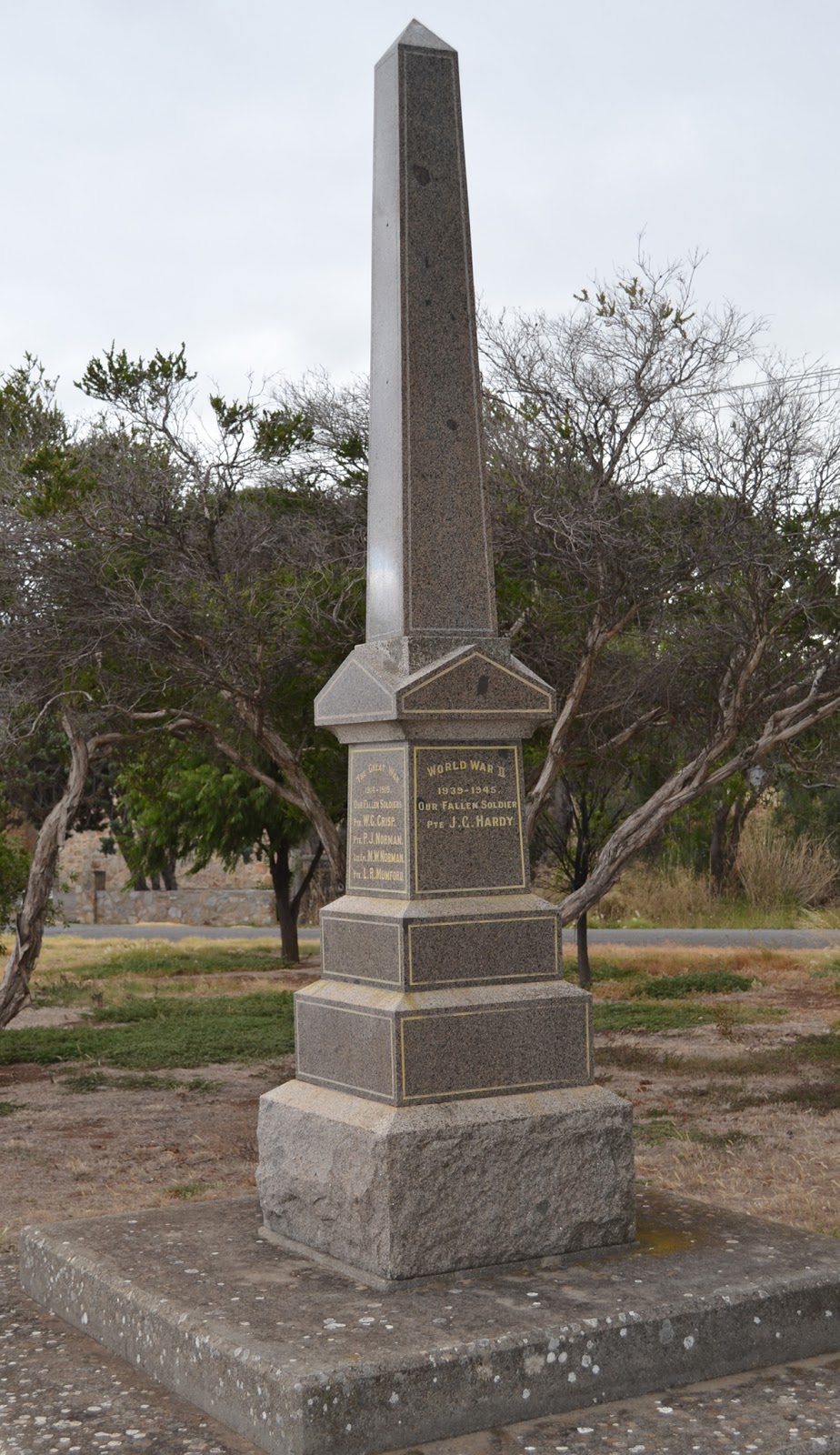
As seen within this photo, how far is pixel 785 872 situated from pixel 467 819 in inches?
982

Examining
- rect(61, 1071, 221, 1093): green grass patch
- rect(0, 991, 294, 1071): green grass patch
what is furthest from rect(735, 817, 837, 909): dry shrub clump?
rect(61, 1071, 221, 1093): green grass patch

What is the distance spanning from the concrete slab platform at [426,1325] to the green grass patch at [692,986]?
13.6 metres

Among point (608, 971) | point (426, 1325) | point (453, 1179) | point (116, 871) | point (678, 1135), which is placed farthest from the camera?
point (116, 871)

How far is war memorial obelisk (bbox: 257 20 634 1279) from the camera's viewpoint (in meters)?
6.00

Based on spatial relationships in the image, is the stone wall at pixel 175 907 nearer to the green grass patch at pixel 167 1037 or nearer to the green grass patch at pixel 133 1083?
the green grass patch at pixel 167 1037

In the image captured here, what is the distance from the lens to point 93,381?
Result: 13.8m

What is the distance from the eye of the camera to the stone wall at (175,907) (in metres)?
35.7

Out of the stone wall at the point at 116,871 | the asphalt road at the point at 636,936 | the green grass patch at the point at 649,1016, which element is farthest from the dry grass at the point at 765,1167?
the stone wall at the point at 116,871

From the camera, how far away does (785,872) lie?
1194 inches

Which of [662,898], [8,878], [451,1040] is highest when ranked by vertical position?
[8,878]

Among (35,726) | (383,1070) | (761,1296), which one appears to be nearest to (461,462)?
(383,1070)

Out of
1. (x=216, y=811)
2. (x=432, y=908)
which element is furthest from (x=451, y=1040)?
(x=216, y=811)

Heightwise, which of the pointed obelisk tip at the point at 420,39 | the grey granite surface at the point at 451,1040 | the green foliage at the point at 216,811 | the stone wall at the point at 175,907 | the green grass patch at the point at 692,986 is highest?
the pointed obelisk tip at the point at 420,39

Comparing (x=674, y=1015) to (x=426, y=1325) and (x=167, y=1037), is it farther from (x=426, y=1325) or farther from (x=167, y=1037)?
(x=426, y=1325)
